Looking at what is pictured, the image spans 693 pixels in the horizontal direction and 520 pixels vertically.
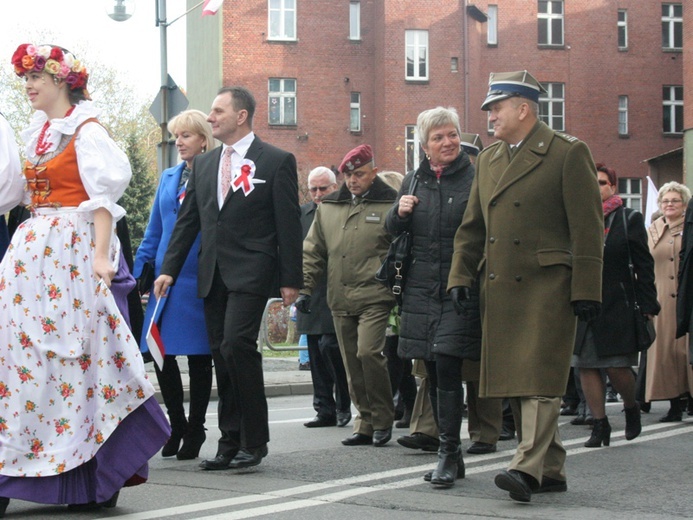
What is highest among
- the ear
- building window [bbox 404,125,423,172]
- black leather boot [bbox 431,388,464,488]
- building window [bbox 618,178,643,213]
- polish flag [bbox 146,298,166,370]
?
building window [bbox 404,125,423,172]

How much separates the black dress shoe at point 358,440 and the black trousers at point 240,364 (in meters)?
1.67

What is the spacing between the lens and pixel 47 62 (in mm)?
6562

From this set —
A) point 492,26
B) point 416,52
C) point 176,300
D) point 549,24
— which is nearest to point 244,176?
point 176,300

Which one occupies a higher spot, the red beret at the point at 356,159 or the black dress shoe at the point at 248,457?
the red beret at the point at 356,159

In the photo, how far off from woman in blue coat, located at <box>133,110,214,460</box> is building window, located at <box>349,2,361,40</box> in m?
43.3

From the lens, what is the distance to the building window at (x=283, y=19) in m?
50.8

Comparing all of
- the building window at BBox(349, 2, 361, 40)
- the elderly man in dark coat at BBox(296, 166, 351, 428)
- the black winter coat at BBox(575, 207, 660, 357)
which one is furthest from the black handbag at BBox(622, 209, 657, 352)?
the building window at BBox(349, 2, 361, 40)

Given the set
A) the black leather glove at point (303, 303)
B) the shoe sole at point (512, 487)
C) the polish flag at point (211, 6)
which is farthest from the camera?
the polish flag at point (211, 6)

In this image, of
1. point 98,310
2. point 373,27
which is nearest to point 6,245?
point 98,310

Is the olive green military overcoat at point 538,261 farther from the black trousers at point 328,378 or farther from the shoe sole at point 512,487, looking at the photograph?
the black trousers at point 328,378

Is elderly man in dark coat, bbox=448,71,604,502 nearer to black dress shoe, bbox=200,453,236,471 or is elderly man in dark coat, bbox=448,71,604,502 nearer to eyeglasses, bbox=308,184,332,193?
black dress shoe, bbox=200,453,236,471

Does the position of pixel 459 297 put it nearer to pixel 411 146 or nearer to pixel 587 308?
pixel 587 308

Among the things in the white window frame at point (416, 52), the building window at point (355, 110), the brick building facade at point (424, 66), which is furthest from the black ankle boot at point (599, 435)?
the building window at point (355, 110)

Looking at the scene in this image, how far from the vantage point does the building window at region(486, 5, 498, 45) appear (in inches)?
2025
